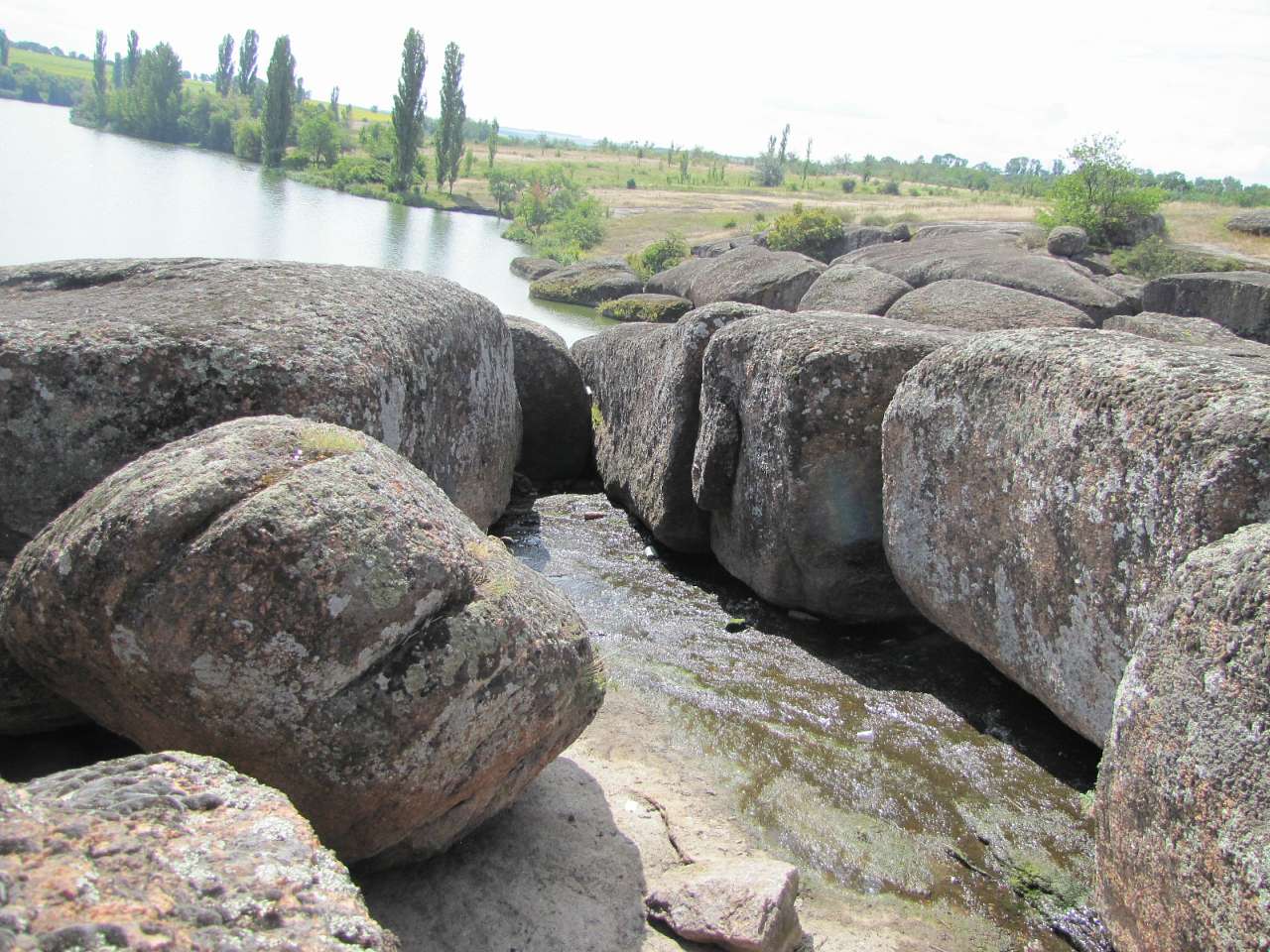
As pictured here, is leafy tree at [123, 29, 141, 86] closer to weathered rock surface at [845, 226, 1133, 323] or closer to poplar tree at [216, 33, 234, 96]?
poplar tree at [216, 33, 234, 96]

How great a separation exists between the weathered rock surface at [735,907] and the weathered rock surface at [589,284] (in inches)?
1051

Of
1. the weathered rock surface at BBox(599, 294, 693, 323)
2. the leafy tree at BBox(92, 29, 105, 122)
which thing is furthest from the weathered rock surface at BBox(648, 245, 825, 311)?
the leafy tree at BBox(92, 29, 105, 122)

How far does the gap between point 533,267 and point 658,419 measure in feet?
91.6

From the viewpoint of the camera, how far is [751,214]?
52.5 meters

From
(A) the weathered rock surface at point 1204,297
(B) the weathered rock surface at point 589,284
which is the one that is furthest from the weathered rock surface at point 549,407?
(B) the weathered rock surface at point 589,284

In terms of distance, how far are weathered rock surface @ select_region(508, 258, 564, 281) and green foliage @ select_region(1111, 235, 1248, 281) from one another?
17773 millimetres

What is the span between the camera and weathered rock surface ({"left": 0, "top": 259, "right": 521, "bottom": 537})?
5020 millimetres

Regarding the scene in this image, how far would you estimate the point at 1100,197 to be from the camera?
2800 centimetres

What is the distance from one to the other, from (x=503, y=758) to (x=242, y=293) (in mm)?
3519

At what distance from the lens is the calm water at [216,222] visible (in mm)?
25594

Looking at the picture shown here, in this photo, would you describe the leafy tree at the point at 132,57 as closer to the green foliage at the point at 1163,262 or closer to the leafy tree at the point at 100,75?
the leafy tree at the point at 100,75

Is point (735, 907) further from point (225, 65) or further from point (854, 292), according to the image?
point (225, 65)

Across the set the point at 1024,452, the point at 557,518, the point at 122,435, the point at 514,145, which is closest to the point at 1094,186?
the point at 557,518

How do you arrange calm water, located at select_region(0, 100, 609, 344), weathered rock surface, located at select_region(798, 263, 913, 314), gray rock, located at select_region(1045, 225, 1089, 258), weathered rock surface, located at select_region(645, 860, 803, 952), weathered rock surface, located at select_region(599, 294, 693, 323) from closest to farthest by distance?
weathered rock surface, located at select_region(645, 860, 803, 952)
weathered rock surface, located at select_region(798, 263, 913, 314)
gray rock, located at select_region(1045, 225, 1089, 258)
weathered rock surface, located at select_region(599, 294, 693, 323)
calm water, located at select_region(0, 100, 609, 344)
